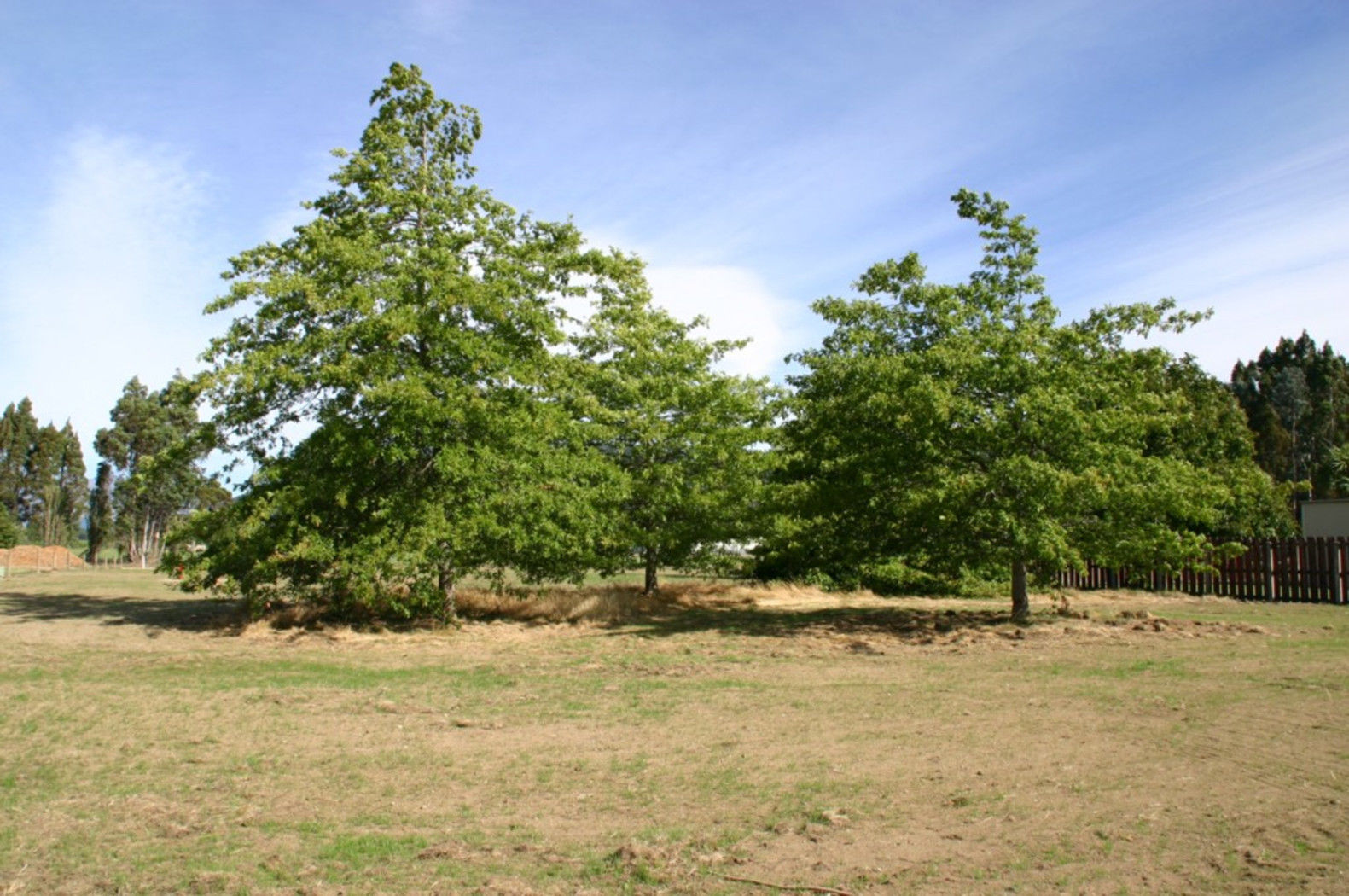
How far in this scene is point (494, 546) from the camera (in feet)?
59.1

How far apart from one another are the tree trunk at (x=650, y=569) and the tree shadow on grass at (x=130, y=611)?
29.6 feet

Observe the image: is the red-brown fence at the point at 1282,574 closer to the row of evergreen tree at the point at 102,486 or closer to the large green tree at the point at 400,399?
the large green tree at the point at 400,399

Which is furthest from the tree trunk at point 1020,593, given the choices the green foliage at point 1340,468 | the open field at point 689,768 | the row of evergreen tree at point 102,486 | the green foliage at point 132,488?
the green foliage at point 132,488

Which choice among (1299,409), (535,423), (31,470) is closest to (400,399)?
(535,423)

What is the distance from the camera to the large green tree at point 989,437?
1545 centimetres

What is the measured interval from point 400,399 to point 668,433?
7259 millimetres

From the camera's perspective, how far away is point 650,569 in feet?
77.6

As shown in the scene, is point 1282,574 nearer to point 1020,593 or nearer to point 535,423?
point 1020,593

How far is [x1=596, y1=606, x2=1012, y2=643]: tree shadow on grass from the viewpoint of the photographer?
1692 cm

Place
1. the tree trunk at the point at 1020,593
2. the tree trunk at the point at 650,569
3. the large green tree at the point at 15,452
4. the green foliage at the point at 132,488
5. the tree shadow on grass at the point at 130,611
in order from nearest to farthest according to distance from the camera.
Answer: the tree trunk at the point at 1020,593
the tree shadow on grass at the point at 130,611
the tree trunk at the point at 650,569
the green foliage at the point at 132,488
the large green tree at the point at 15,452

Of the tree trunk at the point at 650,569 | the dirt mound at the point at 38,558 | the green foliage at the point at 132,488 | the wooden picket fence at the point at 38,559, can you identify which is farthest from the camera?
the green foliage at the point at 132,488

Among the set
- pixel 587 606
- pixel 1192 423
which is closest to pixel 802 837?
pixel 587 606

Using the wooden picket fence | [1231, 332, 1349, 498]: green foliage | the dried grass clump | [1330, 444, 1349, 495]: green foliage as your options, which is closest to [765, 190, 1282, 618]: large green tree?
the dried grass clump

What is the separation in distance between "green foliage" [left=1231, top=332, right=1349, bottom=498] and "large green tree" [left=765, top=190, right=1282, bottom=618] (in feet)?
197
